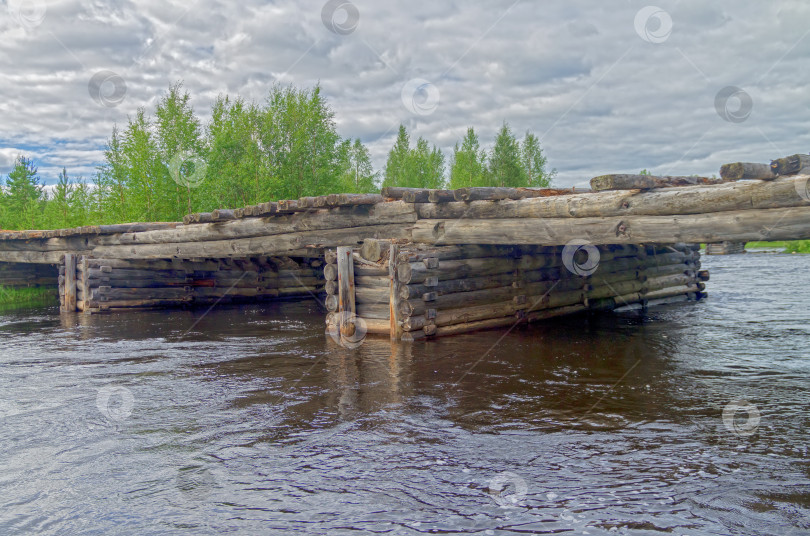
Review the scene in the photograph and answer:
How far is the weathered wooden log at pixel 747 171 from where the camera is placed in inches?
253

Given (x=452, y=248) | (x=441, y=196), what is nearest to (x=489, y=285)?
(x=452, y=248)

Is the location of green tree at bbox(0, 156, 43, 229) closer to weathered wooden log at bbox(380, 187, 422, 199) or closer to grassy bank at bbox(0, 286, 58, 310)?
grassy bank at bbox(0, 286, 58, 310)

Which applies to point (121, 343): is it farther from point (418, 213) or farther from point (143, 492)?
point (143, 492)

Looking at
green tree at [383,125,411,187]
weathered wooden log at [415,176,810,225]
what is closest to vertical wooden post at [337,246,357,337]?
weathered wooden log at [415,176,810,225]

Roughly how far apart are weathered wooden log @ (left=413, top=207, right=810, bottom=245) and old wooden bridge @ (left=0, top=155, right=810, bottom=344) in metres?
0.02

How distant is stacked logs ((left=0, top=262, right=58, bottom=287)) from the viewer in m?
23.4

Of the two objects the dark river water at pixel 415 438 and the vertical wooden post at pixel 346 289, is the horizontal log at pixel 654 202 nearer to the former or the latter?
the vertical wooden post at pixel 346 289

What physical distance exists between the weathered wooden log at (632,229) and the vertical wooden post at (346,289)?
53.8 inches

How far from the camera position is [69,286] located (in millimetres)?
→ 17375

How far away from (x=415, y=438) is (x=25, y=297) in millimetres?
22619

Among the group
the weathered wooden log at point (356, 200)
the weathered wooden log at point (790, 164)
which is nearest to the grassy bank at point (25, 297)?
the weathered wooden log at point (356, 200)

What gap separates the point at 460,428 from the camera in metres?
5.71

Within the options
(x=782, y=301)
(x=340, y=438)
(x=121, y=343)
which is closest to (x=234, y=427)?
(x=340, y=438)

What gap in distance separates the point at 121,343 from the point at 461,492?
30.7 feet
